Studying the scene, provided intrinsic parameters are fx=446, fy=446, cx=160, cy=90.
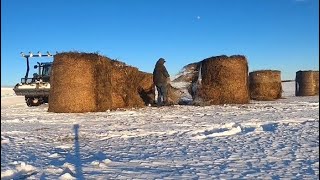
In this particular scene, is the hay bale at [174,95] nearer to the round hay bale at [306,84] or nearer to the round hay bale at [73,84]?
the round hay bale at [73,84]

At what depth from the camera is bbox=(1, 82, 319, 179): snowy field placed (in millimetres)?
5094

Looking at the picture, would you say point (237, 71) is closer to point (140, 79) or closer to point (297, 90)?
point (140, 79)

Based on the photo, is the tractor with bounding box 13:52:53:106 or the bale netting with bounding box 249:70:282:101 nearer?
the tractor with bounding box 13:52:53:106

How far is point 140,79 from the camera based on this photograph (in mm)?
18219

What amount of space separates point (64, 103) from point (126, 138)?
7084mm

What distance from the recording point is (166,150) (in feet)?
21.8

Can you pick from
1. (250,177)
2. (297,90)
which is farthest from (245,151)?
(297,90)

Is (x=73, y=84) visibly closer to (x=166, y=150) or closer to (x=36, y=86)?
(x=36, y=86)

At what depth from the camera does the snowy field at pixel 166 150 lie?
16.7ft

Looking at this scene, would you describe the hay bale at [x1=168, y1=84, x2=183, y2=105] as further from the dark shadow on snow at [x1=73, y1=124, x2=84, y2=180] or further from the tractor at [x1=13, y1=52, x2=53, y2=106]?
the dark shadow on snow at [x1=73, y1=124, x2=84, y2=180]

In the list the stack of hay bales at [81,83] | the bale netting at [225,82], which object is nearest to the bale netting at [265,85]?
the bale netting at [225,82]

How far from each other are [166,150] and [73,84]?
29.0ft

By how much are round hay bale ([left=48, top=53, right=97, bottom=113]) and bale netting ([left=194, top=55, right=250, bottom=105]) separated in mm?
4700

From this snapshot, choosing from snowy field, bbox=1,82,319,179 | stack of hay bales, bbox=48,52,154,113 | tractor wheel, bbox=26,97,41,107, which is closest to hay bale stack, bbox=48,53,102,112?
stack of hay bales, bbox=48,52,154,113
